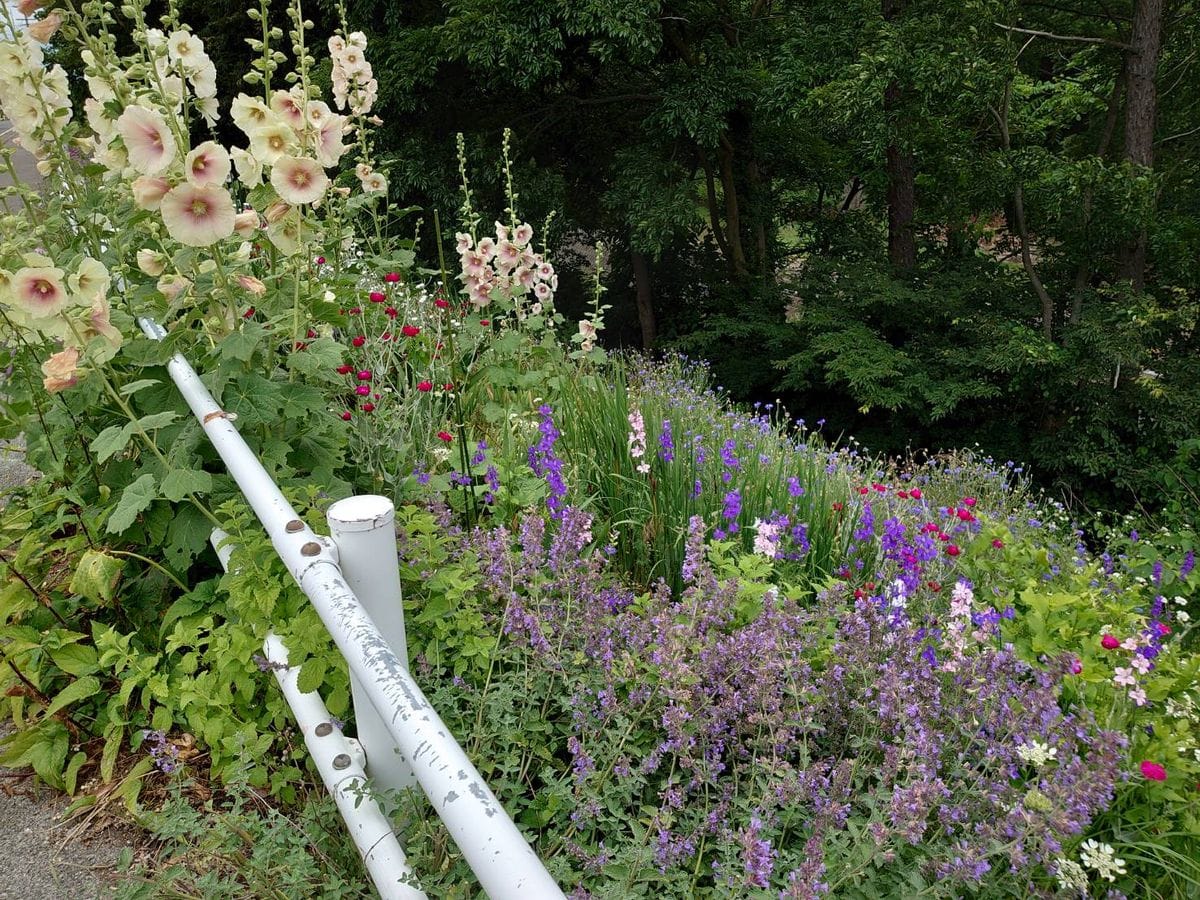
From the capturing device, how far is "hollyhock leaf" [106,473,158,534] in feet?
6.09

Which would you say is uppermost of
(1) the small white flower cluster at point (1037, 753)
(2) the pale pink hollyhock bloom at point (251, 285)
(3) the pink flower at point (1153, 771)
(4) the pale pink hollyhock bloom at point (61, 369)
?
(2) the pale pink hollyhock bloom at point (251, 285)

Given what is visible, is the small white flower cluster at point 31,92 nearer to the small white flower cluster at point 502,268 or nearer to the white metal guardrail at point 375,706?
the white metal guardrail at point 375,706

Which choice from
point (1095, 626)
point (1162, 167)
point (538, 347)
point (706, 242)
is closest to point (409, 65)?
point (706, 242)

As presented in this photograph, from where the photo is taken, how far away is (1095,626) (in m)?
2.09

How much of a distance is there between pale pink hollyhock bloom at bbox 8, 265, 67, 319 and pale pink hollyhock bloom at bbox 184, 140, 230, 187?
15.7 inches

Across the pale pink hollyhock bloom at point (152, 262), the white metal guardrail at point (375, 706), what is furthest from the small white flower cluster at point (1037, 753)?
the pale pink hollyhock bloom at point (152, 262)

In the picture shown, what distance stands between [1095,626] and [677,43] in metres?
8.67

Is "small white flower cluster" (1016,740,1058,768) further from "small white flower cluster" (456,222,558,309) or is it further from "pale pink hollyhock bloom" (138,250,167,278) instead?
"small white flower cluster" (456,222,558,309)

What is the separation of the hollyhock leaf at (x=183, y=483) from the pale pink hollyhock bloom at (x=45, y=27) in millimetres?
1258

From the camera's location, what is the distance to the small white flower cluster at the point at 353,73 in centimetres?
344

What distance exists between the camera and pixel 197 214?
183 centimetres

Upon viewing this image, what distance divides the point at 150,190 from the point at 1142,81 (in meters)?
8.75

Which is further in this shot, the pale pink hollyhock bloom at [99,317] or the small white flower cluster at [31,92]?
the small white flower cluster at [31,92]

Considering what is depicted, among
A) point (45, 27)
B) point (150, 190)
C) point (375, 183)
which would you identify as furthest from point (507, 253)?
point (150, 190)
